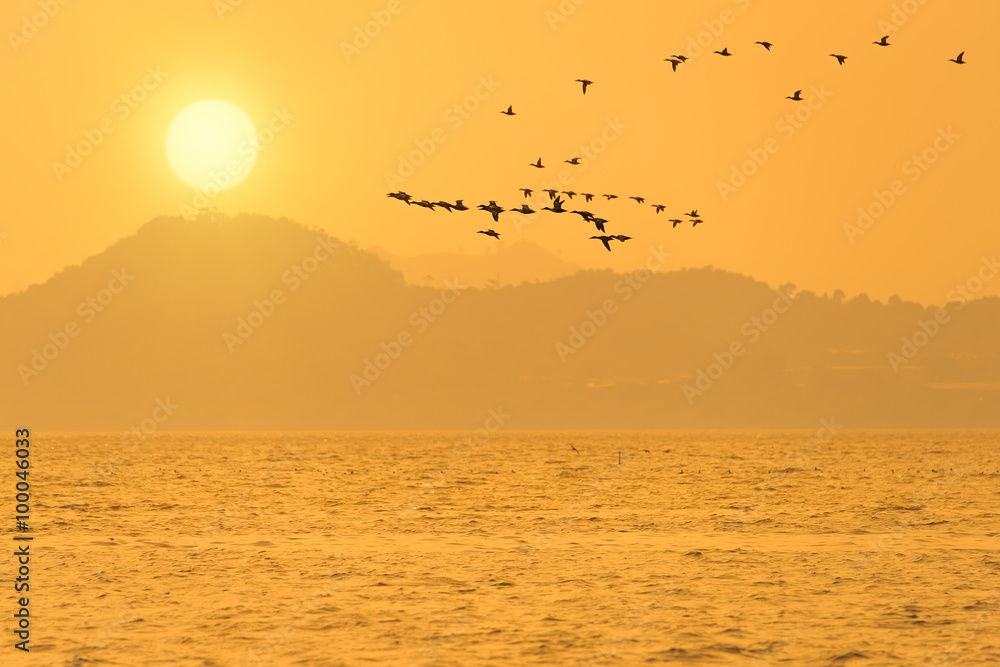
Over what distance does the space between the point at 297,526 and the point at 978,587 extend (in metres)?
28.1

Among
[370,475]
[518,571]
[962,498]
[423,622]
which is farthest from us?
[370,475]

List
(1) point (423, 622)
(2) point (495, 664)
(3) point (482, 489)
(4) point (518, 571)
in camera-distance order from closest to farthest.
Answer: (2) point (495, 664) → (1) point (423, 622) → (4) point (518, 571) → (3) point (482, 489)

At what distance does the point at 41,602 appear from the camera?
2850cm

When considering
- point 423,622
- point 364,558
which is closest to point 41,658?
point 423,622

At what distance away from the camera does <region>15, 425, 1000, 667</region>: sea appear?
24.3m

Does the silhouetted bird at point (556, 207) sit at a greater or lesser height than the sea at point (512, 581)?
greater

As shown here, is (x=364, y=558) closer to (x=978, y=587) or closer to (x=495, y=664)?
(x=495, y=664)

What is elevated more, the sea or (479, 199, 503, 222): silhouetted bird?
(479, 199, 503, 222): silhouetted bird

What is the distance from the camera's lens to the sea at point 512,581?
79.6 feet

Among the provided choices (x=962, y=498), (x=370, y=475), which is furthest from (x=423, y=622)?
(x=370, y=475)

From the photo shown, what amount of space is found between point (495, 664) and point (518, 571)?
11.7 m

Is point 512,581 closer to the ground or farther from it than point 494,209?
closer to the ground

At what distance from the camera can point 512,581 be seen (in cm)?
3247

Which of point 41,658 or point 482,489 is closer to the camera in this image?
point 41,658
